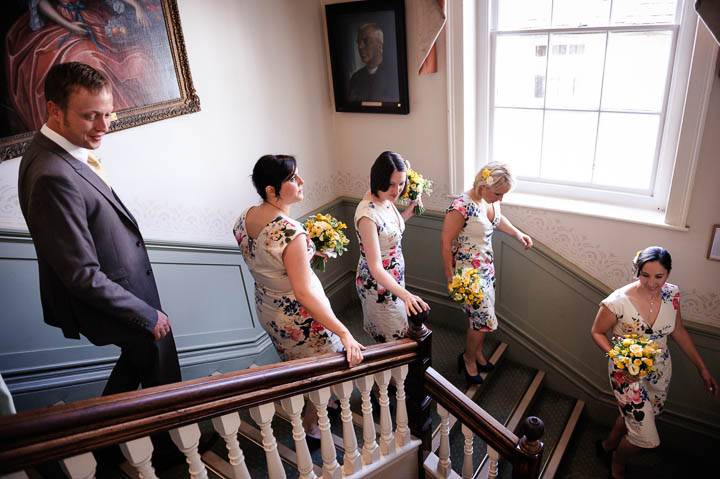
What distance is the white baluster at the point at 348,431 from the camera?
6.04 feet

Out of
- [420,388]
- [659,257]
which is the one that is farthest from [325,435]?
[659,257]

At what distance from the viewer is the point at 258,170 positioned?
2107 mm

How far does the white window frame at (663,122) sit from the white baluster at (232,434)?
99.8 inches

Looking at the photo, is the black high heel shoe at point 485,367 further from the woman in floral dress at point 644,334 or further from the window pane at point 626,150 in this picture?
the window pane at point 626,150

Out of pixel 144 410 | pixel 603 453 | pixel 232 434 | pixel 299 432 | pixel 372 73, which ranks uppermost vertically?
pixel 372 73

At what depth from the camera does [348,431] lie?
1872mm

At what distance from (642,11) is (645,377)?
204 cm

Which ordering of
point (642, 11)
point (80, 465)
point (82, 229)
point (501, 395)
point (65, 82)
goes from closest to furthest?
1. point (80, 465)
2. point (65, 82)
3. point (82, 229)
4. point (642, 11)
5. point (501, 395)

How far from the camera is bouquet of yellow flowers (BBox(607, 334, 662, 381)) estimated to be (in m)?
2.46

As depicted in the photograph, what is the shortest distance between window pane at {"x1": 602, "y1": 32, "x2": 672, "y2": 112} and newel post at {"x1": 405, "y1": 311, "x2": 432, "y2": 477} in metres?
1.96

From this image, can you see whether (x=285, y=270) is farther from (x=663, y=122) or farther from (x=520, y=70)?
(x=663, y=122)

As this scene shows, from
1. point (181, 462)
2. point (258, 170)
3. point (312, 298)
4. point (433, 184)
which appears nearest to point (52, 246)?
point (258, 170)

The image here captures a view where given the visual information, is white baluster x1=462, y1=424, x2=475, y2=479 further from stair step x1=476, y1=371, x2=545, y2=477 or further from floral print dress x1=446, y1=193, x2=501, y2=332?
floral print dress x1=446, y1=193, x2=501, y2=332

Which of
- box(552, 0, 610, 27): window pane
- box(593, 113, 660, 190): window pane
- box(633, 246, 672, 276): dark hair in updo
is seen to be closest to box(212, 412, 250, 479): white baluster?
box(633, 246, 672, 276): dark hair in updo
